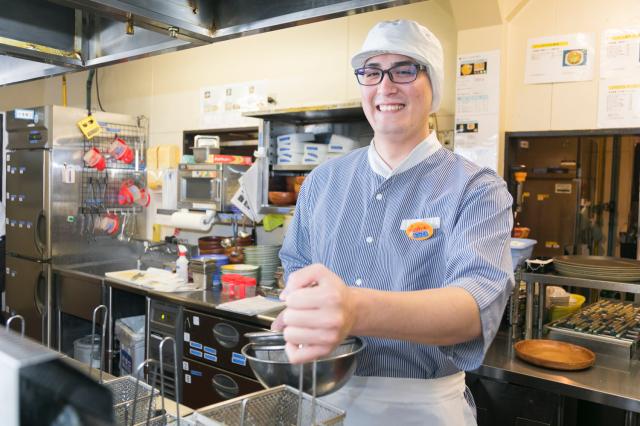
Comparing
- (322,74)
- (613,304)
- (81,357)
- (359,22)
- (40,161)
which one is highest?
(359,22)

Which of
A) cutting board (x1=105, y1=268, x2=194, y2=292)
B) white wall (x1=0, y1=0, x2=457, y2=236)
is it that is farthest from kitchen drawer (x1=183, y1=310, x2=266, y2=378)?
white wall (x1=0, y1=0, x2=457, y2=236)

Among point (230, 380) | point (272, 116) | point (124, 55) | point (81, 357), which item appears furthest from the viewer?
point (81, 357)

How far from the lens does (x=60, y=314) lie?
4.81 metres

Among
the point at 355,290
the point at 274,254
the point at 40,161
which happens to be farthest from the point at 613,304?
the point at 40,161

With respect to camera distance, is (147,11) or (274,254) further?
(274,254)

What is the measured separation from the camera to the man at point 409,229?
4.00ft

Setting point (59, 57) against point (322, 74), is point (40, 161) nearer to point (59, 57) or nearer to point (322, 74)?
point (322, 74)

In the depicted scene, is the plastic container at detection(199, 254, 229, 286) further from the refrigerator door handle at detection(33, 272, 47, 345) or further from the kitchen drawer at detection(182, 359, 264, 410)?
the refrigerator door handle at detection(33, 272, 47, 345)

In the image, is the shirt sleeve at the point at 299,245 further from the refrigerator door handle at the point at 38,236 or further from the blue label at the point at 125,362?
the refrigerator door handle at the point at 38,236

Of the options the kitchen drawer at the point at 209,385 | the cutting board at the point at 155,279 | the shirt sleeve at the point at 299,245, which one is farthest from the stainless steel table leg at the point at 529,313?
the cutting board at the point at 155,279

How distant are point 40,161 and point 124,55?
3.67 meters

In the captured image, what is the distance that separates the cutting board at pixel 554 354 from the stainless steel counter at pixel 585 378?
1.0 inches

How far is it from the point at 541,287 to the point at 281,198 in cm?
179

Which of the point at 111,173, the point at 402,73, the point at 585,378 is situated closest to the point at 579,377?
the point at 585,378
